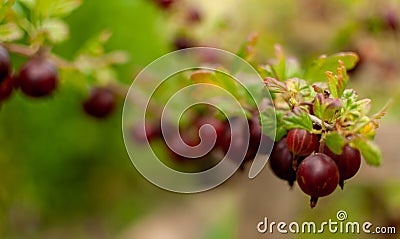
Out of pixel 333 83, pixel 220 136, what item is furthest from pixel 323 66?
pixel 220 136

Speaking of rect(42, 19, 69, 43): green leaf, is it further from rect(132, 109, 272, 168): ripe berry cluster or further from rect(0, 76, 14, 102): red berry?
rect(132, 109, 272, 168): ripe berry cluster

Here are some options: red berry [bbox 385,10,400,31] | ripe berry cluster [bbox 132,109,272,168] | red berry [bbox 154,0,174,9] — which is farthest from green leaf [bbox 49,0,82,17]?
red berry [bbox 385,10,400,31]

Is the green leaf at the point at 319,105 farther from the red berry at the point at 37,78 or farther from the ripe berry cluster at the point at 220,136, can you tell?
the red berry at the point at 37,78

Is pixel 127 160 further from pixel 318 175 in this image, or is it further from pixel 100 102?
pixel 318 175

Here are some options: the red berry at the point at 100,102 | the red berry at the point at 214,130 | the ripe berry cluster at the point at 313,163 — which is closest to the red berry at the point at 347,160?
the ripe berry cluster at the point at 313,163

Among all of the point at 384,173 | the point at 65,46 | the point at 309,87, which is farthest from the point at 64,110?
the point at 309,87

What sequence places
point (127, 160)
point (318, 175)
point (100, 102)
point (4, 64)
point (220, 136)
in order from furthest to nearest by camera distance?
point (127, 160)
point (100, 102)
point (220, 136)
point (4, 64)
point (318, 175)
